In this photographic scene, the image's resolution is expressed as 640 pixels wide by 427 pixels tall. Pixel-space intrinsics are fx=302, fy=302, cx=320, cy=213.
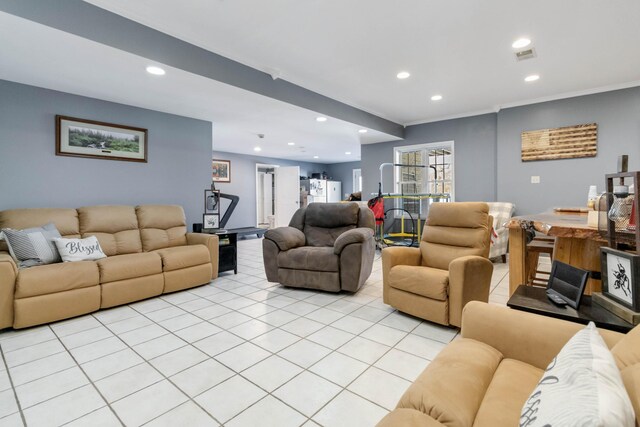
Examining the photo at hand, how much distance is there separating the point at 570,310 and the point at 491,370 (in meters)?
0.55

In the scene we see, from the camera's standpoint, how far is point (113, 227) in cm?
350

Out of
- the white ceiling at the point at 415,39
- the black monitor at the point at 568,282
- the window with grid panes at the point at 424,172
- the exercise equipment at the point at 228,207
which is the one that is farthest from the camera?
the window with grid panes at the point at 424,172

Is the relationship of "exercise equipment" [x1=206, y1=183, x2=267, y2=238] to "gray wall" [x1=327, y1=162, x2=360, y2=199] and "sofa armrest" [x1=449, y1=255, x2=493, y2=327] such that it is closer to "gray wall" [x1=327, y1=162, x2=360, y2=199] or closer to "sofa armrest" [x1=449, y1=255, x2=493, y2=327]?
"sofa armrest" [x1=449, y1=255, x2=493, y2=327]

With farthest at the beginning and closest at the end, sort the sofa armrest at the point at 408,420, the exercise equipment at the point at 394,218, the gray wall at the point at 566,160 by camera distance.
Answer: the exercise equipment at the point at 394,218 < the gray wall at the point at 566,160 < the sofa armrest at the point at 408,420

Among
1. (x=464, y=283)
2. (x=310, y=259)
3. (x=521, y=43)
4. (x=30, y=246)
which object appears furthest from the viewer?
(x=310, y=259)

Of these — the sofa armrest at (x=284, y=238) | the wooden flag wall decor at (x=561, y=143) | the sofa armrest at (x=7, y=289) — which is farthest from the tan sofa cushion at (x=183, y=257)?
the wooden flag wall decor at (x=561, y=143)

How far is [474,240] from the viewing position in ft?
8.74

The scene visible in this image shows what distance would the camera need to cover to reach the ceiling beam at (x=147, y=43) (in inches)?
84.9

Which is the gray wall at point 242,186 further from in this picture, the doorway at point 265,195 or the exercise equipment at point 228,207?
the doorway at point 265,195

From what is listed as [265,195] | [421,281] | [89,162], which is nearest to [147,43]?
[89,162]

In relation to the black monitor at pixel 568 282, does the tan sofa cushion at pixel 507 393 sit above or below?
below

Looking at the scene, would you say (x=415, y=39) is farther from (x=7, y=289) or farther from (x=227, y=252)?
(x=7, y=289)

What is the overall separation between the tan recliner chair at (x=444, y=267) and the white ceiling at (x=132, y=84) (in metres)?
2.44

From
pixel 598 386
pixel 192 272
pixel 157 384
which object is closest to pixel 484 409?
pixel 598 386
